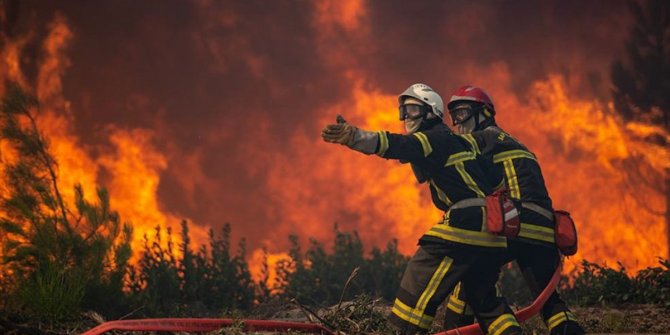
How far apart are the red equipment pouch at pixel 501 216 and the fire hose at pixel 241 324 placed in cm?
66

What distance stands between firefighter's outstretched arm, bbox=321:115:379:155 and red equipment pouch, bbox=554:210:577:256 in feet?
6.07

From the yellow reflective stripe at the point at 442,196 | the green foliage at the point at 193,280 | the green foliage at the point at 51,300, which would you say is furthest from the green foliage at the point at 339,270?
the yellow reflective stripe at the point at 442,196

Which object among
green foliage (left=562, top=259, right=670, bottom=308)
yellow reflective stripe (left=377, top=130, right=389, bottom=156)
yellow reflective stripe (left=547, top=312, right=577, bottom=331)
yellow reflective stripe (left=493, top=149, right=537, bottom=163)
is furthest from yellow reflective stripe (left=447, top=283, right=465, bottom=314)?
green foliage (left=562, top=259, right=670, bottom=308)

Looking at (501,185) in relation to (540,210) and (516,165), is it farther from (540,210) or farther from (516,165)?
(540,210)

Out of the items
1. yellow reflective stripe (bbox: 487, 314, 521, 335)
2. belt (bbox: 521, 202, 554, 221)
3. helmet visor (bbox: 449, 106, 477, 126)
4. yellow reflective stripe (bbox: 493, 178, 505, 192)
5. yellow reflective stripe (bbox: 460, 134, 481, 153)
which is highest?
helmet visor (bbox: 449, 106, 477, 126)

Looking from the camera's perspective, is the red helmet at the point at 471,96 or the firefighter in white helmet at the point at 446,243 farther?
the red helmet at the point at 471,96

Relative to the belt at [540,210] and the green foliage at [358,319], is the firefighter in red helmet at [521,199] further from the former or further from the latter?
the green foliage at [358,319]

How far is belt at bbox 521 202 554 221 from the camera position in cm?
636

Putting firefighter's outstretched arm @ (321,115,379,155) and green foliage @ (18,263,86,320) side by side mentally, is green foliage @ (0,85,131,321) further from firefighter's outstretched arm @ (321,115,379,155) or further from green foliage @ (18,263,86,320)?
firefighter's outstretched arm @ (321,115,379,155)

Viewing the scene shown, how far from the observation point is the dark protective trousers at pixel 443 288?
226 inches

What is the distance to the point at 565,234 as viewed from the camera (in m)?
6.41

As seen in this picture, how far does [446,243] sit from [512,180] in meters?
1.25

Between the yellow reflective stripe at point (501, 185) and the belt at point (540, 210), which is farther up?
the yellow reflective stripe at point (501, 185)

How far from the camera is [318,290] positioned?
40.3 ft
